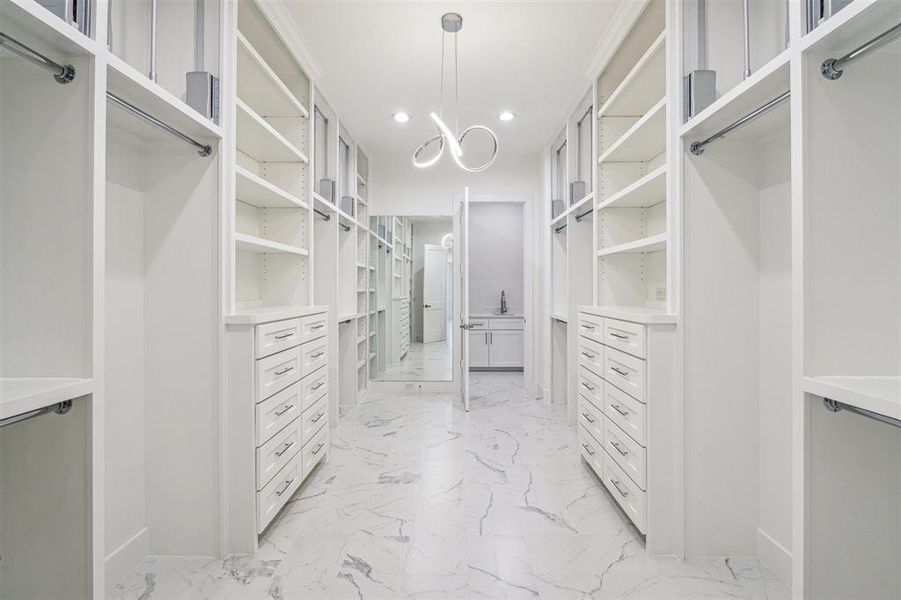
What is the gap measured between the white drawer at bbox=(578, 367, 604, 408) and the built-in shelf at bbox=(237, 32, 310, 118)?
2511 mm

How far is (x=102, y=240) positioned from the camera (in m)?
1.25

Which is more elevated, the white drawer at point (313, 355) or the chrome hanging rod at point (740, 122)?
the chrome hanging rod at point (740, 122)

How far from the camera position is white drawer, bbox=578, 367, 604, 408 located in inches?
102

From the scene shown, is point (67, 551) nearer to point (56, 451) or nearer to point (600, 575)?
point (56, 451)

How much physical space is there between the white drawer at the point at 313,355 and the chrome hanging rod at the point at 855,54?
243 cm

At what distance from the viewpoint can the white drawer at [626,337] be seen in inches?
79.7

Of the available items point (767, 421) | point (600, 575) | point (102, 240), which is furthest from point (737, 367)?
point (102, 240)

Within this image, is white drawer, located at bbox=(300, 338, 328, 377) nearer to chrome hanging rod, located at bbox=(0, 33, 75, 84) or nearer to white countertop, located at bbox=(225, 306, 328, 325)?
white countertop, located at bbox=(225, 306, 328, 325)

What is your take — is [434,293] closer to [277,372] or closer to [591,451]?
[591,451]

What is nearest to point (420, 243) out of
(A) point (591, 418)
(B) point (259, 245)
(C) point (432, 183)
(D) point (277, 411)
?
(C) point (432, 183)

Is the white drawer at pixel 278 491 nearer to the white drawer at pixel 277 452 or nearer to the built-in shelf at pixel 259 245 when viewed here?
the white drawer at pixel 277 452

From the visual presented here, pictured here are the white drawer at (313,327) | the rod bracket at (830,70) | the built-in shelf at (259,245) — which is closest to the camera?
the rod bracket at (830,70)

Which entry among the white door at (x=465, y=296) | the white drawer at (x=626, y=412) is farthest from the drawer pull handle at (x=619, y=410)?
the white door at (x=465, y=296)

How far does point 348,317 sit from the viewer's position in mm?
4055
